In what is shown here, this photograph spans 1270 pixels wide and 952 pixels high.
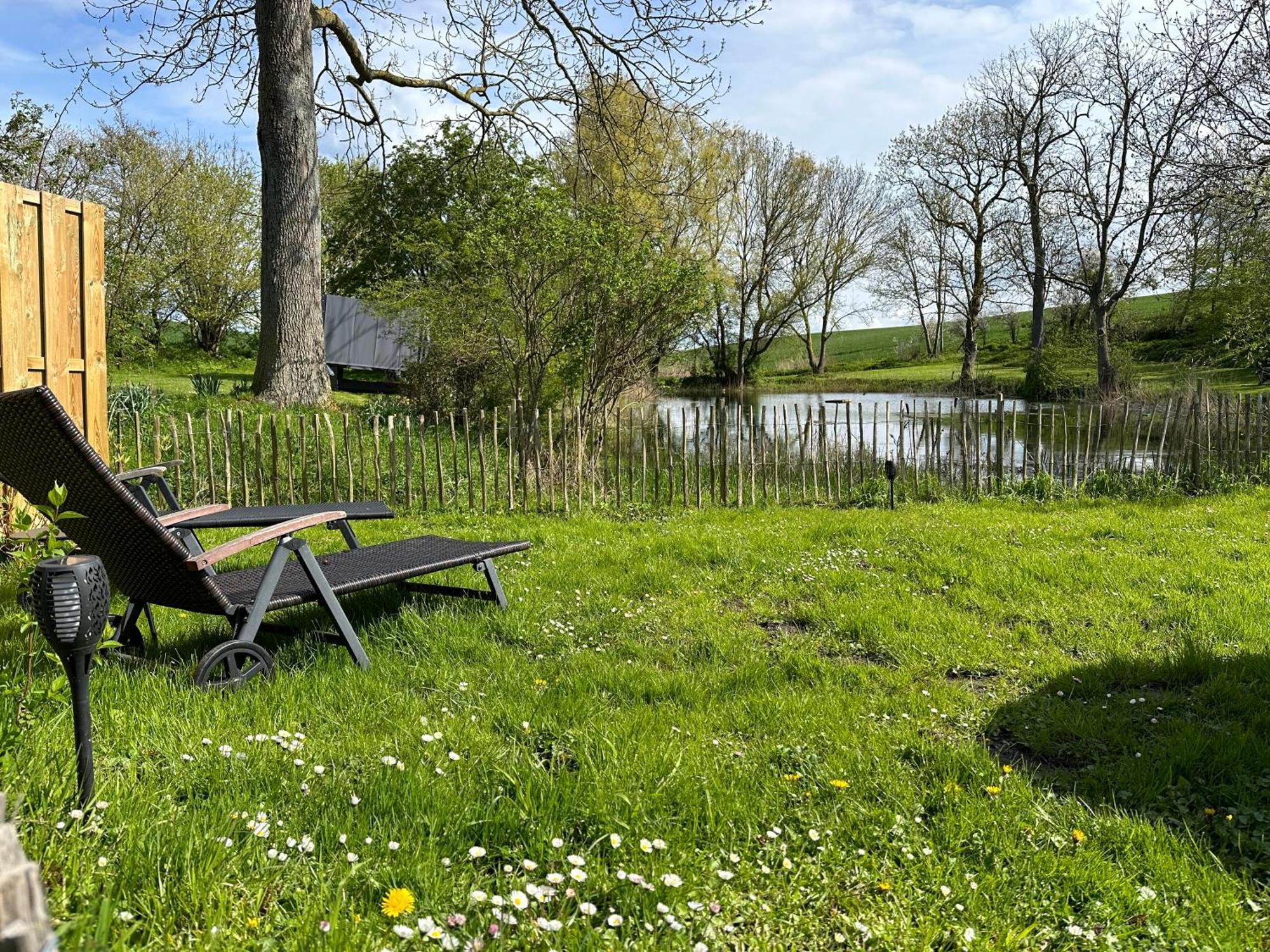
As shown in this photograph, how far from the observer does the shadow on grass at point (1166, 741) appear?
8.58 feet

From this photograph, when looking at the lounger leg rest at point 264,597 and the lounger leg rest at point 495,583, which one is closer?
the lounger leg rest at point 264,597

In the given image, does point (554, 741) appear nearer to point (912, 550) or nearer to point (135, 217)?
point (912, 550)

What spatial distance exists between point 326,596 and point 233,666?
1.38ft

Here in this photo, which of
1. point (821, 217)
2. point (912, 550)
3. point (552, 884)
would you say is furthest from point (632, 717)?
point (821, 217)

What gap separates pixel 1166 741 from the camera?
310cm

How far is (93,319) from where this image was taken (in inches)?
232

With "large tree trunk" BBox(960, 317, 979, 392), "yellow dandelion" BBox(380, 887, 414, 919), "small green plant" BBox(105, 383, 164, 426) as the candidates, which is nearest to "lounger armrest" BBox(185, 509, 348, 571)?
"yellow dandelion" BBox(380, 887, 414, 919)

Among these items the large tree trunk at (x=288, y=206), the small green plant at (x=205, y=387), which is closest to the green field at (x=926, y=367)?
the large tree trunk at (x=288, y=206)

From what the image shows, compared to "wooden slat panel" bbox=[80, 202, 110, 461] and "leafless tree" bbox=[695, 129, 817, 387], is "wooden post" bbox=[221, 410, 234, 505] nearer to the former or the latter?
"wooden slat panel" bbox=[80, 202, 110, 461]

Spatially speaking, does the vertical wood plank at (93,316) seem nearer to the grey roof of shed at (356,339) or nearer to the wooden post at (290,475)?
the wooden post at (290,475)

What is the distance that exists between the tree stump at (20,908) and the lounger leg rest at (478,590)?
3628 mm

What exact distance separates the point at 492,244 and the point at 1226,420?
8.56 meters

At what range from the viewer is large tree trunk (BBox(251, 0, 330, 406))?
11.7 m

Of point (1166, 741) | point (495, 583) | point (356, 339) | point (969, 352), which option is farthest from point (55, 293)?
point (969, 352)
